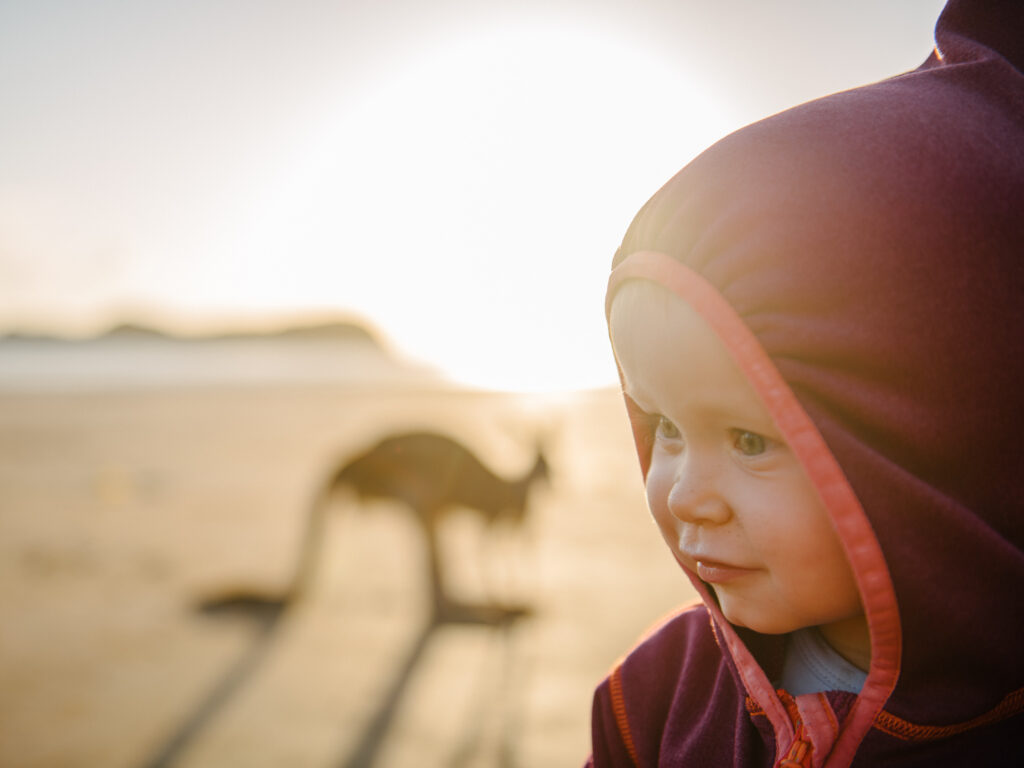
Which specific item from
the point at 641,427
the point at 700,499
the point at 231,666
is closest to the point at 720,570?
the point at 700,499

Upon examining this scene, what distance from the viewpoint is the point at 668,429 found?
102 centimetres

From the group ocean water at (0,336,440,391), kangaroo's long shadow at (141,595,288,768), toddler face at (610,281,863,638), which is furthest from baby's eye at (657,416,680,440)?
ocean water at (0,336,440,391)

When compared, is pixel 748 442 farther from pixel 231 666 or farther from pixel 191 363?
pixel 191 363

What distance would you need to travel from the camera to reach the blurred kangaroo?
3.81 metres

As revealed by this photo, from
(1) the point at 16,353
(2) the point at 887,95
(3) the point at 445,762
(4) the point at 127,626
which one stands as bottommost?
(3) the point at 445,762

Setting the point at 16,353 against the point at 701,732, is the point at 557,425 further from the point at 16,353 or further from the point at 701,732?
the point at 16,353

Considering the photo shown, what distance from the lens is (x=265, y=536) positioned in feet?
18.6

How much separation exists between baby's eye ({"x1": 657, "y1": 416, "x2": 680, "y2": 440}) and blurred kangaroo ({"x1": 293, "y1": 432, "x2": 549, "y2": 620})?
2.87 m

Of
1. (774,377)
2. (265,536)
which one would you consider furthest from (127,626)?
(774,377)

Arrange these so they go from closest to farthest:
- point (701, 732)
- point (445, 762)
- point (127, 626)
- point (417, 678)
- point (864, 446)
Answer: point (864, 446), point (701, 732), point (445, 762), point (417, 678), point (127, 626)

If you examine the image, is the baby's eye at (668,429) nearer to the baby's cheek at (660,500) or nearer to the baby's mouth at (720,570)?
the baby's cheek at (660,500)

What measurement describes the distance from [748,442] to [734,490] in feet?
0.20

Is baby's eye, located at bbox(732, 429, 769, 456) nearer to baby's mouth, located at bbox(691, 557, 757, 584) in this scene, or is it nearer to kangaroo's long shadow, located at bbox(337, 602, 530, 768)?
baby's mouth, located at bbox(691, 557, 757, 584)

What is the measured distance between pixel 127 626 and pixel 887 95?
396 cm
